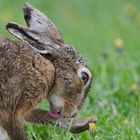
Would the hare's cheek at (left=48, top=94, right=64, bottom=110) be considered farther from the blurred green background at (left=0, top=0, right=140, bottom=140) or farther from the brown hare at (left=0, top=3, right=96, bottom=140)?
the blurred green background at (left=0, top=0, right=140, bottom=140)

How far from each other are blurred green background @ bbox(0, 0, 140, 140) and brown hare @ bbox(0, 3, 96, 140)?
0.24 metres

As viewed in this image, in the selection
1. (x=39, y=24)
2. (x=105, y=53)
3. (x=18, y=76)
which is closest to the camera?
(x=18, y=76)

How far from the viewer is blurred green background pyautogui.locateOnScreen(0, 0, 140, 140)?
7.80 m

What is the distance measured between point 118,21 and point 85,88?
8144 mm

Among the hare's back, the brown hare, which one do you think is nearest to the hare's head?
the brown hare

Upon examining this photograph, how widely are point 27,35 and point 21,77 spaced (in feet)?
1.34

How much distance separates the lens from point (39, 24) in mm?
7367

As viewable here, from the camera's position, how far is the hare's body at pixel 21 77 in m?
6.75

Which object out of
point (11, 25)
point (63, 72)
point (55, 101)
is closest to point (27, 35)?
point (11, 25)

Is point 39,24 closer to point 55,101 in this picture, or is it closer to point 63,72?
point 63,72

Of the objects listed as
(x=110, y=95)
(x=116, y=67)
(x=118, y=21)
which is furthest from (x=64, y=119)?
(x=118, y=21)

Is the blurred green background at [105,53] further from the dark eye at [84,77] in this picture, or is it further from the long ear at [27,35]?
the long ear at [27,35]

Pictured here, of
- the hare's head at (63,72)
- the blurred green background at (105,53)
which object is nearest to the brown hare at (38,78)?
the hare's head at (63,72)

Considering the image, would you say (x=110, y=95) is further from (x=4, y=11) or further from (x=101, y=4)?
(x=101, y=4)
